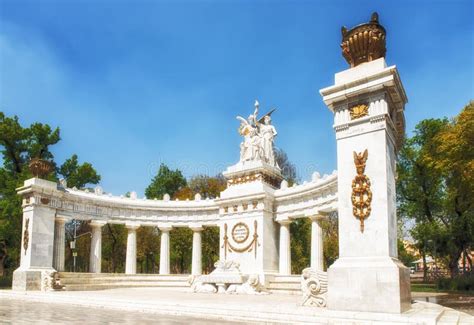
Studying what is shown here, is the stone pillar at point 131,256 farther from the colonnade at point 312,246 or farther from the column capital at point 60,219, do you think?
the colonnade at point 312,246

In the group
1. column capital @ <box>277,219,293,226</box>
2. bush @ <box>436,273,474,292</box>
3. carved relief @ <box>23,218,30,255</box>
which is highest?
column capital @ <box>277,219,293,226</box>

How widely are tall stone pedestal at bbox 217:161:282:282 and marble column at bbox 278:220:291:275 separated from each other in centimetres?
55

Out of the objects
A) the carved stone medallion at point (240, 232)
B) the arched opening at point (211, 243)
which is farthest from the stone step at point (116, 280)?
the arched opening at point (211, 243)

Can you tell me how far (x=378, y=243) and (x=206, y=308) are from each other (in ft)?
19.0

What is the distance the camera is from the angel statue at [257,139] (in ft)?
103

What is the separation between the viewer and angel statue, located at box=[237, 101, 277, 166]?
3136cm

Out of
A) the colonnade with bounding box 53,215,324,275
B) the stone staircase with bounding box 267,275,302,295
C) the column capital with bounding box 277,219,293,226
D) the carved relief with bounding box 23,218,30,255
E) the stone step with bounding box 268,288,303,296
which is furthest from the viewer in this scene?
the column capital with bounding box 277,219,293,226

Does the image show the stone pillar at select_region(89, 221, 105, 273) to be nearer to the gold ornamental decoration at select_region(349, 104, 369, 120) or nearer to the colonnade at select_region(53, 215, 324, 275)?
the colonnade at select_region(53, 215, 324, 275)

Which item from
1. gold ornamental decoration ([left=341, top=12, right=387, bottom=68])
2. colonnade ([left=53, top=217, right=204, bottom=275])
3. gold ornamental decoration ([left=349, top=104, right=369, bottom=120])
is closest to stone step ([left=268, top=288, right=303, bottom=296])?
colonnade ([left=53, top=217, right=204, bottom=275])

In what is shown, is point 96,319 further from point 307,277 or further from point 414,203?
point 414,203

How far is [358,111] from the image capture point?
14656 millimetres

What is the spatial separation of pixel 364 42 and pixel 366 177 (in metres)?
4.50

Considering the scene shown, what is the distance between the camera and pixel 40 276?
Answer: 27.3m

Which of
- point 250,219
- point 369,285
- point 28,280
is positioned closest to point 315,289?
point 369,285
